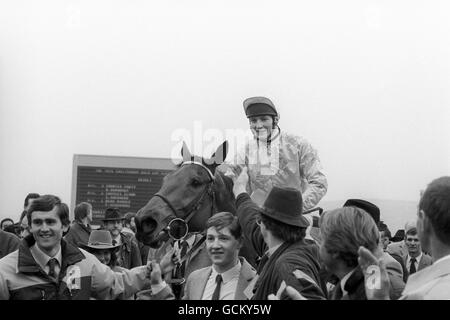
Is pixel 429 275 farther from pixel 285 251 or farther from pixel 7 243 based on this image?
pixel 7 243

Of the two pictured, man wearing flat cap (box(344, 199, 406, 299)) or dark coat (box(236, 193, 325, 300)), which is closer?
dark coat (box(236, 193, 325, 300))

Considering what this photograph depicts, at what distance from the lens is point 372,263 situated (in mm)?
2203

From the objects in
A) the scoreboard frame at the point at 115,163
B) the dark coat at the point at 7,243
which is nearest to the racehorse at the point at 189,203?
the dark coat at the point at 7,243

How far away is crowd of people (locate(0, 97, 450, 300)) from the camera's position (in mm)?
2184

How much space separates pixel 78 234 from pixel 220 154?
2.16 metres

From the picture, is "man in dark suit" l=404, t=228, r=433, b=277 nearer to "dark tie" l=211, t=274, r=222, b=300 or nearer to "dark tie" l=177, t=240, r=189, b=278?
"dark tie" l=177, t=240, r=189, b=278

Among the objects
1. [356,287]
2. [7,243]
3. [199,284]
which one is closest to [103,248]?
[7,243]

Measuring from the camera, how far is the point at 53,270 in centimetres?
332

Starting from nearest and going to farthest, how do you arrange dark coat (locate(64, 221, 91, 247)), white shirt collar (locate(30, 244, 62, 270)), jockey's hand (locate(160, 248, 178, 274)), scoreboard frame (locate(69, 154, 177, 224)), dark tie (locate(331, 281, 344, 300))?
1. dark tie (locate(331, 281, 344, 300))
2. white shirt collar (locate(30, 244, 62, 270))
3. jockey's hand (locate(160, 248, 178, 274))
4. dark coat (locate(64, 221, 91, 247))
5. scoreboard frame (locate(69, 154, 177, 224))

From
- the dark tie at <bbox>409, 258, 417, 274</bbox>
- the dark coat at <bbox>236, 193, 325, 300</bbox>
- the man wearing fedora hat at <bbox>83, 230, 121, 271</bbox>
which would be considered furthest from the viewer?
the dark tie at <bbox>409, 258, 417, 274</bbox>

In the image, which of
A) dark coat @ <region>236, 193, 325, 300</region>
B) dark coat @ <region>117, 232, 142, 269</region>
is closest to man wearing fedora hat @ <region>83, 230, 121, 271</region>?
dark coat @ <region>117, 232, 142, 269</region>

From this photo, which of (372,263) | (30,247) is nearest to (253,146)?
(30,247)

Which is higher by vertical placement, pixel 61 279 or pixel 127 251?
pixel 61 279

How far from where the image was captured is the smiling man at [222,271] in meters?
3.37
